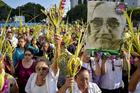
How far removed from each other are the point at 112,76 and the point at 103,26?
1080 millimetres

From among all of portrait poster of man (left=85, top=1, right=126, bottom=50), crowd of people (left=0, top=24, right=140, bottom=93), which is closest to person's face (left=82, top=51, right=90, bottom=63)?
crowd of people (left=0, top=24, right=140, bottom=93)

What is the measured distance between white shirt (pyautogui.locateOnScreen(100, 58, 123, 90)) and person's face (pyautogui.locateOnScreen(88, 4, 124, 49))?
73 cm

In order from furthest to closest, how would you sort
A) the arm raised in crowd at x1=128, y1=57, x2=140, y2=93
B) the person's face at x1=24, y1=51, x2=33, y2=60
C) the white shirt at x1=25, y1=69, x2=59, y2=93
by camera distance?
the person's face at x1=24, y1=51, x2=33, y2=60
the white shirt at x1=25, y1=69, x2=59, y2=93
the arm raised in crowd at x1=128, y1=57, x2=140, y2=93

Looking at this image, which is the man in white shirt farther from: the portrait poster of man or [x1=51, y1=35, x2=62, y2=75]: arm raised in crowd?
the portrait poster of man

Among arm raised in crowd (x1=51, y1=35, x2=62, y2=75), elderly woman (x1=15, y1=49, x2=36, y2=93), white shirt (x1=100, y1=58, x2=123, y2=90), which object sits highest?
arm raised in crowd (x1=51, y1=35, x2=62, y2=75)

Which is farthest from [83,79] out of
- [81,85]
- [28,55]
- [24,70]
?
[28,55]

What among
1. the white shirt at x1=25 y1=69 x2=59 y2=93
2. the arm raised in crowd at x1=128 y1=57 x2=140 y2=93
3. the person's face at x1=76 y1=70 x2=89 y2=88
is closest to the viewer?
the arm raised in crowd at x1=128 y1=57 x2=140 y2=93

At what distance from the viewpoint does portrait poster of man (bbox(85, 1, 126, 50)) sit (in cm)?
702

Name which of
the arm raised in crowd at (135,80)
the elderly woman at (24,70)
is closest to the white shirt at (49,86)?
the arm raised in crowd at (135,80)

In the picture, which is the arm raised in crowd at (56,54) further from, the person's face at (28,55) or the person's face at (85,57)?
the person's face at (28,55)

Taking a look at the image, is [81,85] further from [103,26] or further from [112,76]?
[112,76]

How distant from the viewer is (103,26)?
23.5 feet

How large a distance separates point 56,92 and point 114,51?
6.05ft

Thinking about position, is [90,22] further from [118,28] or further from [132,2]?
[132,2]
